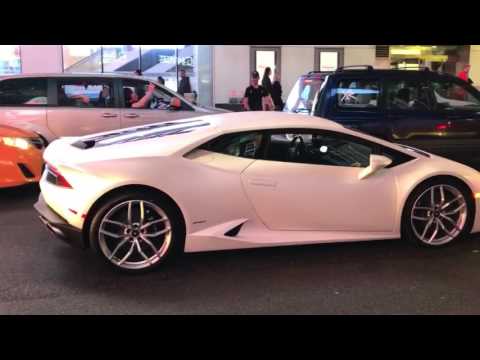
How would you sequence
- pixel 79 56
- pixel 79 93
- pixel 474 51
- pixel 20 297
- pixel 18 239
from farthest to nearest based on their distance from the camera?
pixel 474 51, pixel 79 56, pixel 79 93, pixel 18 239, pixel 20 297

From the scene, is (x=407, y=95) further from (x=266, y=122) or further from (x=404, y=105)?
(x=266, y=122)

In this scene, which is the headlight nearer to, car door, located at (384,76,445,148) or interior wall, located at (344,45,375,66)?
car door, located at (384,76,445,148)

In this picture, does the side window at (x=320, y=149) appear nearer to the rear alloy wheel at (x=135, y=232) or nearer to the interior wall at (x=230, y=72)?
the rear alloy wheel at (x=135, y=232)

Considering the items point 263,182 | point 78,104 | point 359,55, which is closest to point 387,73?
point 263,182

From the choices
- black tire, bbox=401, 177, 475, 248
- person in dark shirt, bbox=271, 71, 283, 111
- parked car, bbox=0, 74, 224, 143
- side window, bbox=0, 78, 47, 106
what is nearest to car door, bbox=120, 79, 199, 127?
parked car, bbox=0, 74, 224, 143

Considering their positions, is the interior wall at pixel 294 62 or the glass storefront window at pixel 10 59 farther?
the interior wall at pixel 294 62

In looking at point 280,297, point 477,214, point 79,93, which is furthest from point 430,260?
point 79,93

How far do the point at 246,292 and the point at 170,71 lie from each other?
650 inches

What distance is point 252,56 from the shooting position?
18.8 metres

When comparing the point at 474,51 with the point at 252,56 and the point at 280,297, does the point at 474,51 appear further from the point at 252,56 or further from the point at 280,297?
the point at 280,297

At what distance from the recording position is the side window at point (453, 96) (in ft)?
25.6

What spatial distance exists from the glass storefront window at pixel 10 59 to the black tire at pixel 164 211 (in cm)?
1480

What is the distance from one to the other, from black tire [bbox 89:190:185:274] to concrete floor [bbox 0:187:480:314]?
0.12 metres

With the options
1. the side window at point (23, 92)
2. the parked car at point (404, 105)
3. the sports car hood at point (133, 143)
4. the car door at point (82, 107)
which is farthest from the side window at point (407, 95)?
the side window at point (23, 92)
